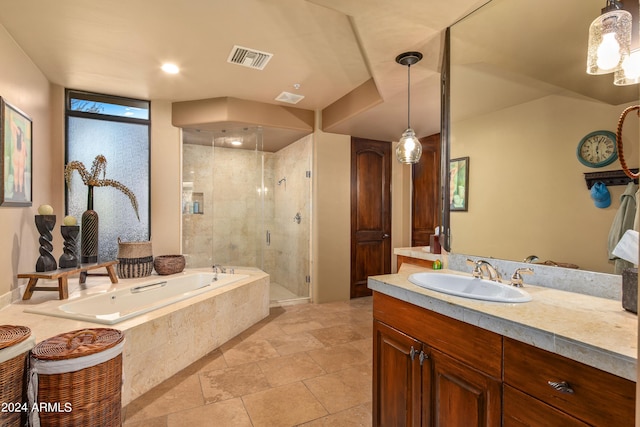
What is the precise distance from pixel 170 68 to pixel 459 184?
2777mm

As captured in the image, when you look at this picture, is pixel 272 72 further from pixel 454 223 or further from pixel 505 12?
pixel 454 223

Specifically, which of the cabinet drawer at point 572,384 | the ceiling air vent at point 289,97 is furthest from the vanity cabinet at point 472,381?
the ceiling air vent at point 289,97

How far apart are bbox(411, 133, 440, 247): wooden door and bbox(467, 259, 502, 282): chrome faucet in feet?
9.05

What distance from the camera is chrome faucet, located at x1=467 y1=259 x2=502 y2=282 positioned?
1.51 m

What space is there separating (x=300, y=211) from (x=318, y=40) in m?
2.57

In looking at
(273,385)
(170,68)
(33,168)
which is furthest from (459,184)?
(33,168)

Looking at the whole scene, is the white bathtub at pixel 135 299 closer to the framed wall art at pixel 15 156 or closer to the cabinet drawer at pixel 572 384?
the framed wall art at pixel 15 156

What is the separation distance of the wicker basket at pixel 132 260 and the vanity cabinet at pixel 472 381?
2881 millimetres

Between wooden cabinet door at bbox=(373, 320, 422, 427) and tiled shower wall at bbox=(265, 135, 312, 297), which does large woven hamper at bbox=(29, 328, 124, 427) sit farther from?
tiled shower wall at bbox=(265, 135, 312, 297)

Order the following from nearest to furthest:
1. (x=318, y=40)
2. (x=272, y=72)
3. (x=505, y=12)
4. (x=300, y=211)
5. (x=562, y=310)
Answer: (x=562, y=310)
(x=505, y=12)
(x=318, y=40)
(x=272, y=72)
(x=300, y=211)

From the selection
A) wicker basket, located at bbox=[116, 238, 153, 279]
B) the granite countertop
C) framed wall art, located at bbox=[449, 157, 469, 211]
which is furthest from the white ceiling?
wicker basket, located at bbox=[116, 238, 153, 279]

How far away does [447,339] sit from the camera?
1.22m

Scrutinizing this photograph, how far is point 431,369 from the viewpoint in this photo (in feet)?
4.23

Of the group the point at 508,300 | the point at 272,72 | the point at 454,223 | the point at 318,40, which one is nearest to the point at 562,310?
the point at 508,300
